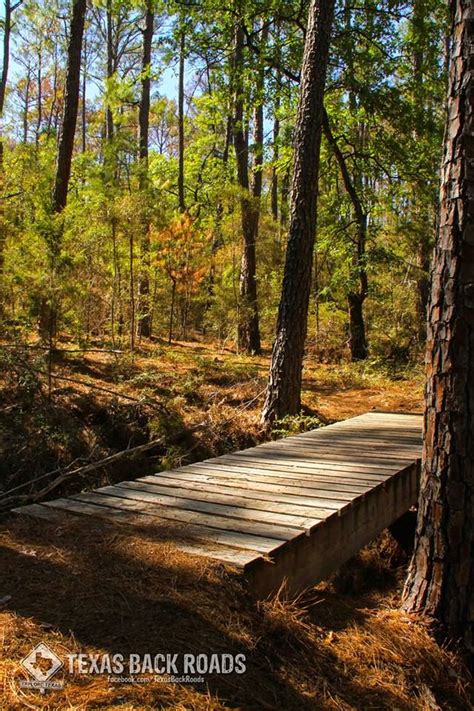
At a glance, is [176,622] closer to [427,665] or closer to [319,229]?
[427,665]

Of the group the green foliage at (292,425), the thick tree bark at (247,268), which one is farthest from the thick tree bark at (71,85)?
the green foliage at (292,425)

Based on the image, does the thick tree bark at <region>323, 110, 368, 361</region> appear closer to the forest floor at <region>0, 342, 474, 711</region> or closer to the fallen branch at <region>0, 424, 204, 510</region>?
the fallen branch at <region>0, 424, 204, 510</region>

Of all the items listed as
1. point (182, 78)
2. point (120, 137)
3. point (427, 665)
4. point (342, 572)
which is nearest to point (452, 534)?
point (427, 665)

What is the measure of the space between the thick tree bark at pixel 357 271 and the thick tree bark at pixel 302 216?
5.77 metres

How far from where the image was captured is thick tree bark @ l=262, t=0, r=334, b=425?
24.4 feet

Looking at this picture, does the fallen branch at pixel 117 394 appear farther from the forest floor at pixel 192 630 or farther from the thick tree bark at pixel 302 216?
the forest floor at pixel 192 630

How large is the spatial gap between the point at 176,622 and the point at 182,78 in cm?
2207

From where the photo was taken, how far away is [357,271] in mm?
13219

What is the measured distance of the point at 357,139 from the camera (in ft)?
46.1

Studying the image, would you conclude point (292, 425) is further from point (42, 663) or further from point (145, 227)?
point (145, 227)

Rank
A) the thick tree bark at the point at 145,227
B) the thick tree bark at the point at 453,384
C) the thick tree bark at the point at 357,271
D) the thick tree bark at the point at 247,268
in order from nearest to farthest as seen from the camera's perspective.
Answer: the thick tree bark at the point at 453,384 < the thick tree bark at the point at 145,227 < the thick tree bark at the point at 357,271 < the thick tree bark at the point at 247,268

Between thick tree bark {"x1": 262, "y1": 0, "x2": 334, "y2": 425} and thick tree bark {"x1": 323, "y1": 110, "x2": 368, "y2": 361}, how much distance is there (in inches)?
227

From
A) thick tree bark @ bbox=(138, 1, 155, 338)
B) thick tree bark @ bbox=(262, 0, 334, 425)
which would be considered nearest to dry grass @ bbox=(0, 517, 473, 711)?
thick tree bark @ bbox=(262, 0, 334, 425)

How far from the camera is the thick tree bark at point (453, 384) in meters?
2.69
